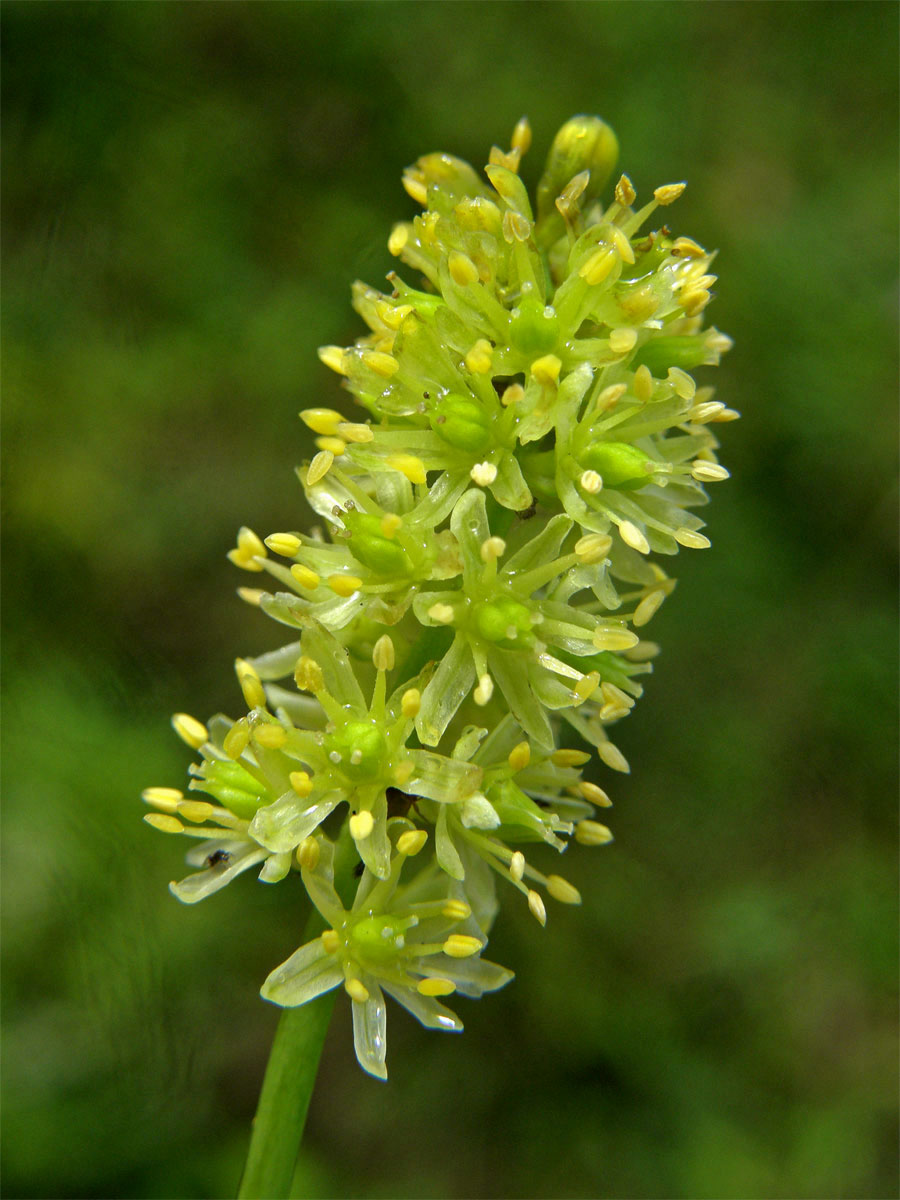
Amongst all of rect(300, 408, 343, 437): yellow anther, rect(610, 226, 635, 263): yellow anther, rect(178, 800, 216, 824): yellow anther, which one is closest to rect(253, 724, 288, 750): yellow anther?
rect(178, 800, 216, 824): yellow anther

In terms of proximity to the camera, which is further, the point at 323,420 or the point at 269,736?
the point at 323,420

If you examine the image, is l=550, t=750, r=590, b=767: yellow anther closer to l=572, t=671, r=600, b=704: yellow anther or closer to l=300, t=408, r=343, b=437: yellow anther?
l=572, t=671, r=600, b=704: yellow anther

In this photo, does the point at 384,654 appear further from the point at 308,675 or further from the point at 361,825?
the point at 361,825

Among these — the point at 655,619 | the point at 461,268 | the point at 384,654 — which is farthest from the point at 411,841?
the point at 655,619

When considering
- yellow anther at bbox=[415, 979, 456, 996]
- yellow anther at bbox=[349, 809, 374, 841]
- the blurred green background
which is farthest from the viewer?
the blurred green background

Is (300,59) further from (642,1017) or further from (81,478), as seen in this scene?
(642,1017)

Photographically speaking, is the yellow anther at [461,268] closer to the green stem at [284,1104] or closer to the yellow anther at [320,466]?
the yellow anther at [320,466]

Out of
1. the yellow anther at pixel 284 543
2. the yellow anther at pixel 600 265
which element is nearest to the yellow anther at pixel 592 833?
the yellow anther at pixel 284 543
